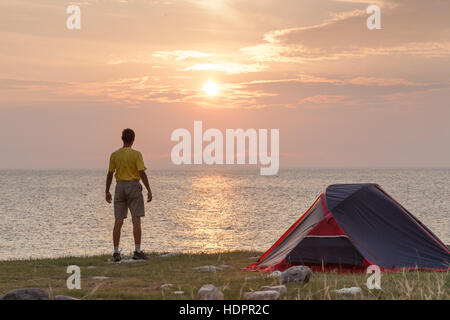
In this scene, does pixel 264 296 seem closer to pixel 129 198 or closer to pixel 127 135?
pixel 129 198

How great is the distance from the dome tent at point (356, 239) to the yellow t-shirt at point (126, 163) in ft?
12.6

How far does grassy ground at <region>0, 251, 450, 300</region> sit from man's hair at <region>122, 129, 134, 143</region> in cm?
315

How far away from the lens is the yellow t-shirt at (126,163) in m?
13.6

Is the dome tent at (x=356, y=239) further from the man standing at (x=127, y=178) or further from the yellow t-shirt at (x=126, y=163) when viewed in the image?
the yellow t-shirt at (x=126, y=163)

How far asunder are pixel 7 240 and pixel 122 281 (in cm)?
2247

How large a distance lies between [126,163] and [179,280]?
389 cm

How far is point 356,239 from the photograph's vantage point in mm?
11719

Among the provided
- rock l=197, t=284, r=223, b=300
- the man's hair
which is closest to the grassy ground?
rock l=197, t=284, r=223, b=300

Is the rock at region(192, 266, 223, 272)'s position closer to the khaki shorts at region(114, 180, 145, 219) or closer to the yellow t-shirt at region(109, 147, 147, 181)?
the khaki shorts at region(114, 180, 145, 219)

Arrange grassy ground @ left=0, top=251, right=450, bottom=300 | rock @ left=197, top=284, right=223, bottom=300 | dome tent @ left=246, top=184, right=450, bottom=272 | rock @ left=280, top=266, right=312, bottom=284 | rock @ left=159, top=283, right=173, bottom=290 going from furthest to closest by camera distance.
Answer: dome tent @ left=246, top=184, right=450, bottom=272 → rock @ left=159, top=283, right=173, bottom=290 → rock @ left=280, top=266, right=312, bottom=284 → grassy ground @ left=0, top=251, right=450, bottom=300 → rock @ left=197, top=284, right=223, bottom=300

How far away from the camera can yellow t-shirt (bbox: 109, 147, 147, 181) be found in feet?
44.7

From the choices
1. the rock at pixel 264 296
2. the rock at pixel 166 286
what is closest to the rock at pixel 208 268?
the rock at pixel 166 286

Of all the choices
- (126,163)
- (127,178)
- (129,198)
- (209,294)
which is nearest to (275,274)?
(209,294)
